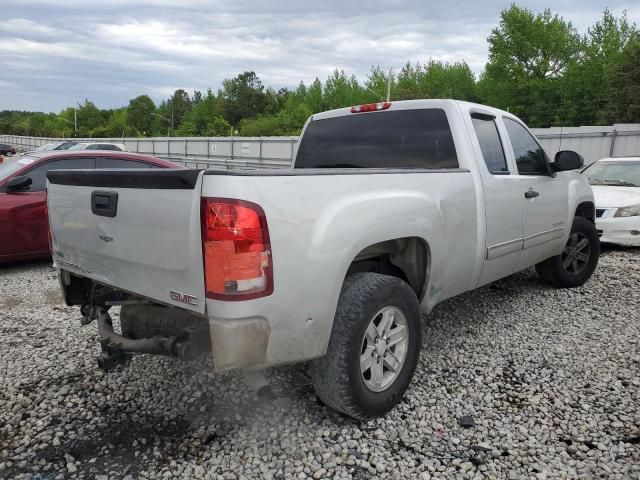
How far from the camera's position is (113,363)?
2.86 meters

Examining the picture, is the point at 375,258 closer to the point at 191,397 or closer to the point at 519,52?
the point at 191,397

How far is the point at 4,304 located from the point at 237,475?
3.79 metres

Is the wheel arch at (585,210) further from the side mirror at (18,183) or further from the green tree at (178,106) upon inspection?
the green tree at (178,106)

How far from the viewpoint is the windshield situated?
20.5 ft

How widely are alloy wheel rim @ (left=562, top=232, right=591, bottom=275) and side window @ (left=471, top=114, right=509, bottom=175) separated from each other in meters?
1.79

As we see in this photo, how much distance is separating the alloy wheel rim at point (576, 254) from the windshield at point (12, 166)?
636cm

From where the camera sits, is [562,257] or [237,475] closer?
[237,475]

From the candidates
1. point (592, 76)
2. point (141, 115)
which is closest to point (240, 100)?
point (141, 115)

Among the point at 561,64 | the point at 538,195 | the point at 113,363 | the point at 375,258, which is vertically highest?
the point at 561,64

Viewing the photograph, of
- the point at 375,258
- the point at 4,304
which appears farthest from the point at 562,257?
the point at 4,304

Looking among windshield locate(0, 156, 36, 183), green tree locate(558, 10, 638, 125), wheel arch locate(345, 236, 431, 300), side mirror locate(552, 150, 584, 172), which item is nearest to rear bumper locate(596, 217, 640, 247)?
side mirror locate(552, 150, 584, 172)

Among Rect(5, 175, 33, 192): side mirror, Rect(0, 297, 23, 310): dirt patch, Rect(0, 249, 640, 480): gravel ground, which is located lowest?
Rect(0, 297, 23, 310): dirt patch

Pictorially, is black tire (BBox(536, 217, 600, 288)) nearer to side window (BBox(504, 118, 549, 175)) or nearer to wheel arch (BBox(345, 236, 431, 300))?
side window (BBox(504, 118, 549, 175))

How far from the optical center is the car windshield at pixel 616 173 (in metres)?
8.31
